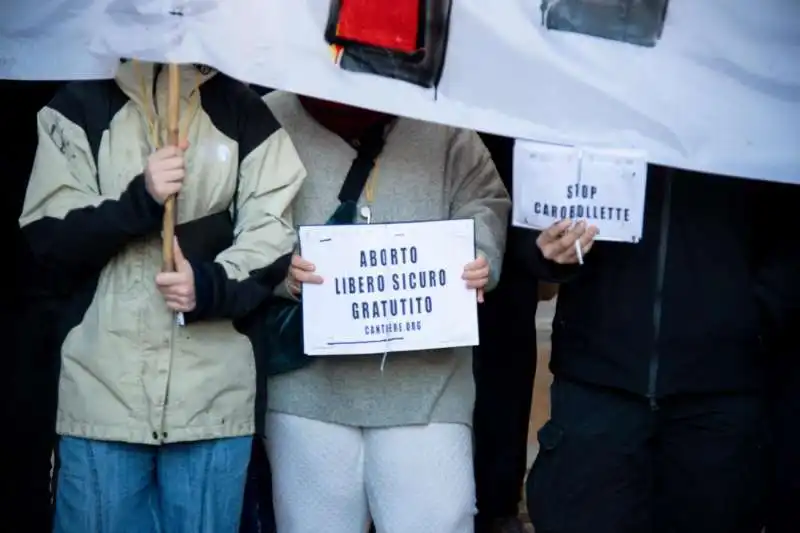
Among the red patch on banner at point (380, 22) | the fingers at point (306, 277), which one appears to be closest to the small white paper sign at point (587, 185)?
the red patch on banner at point (380, 22)

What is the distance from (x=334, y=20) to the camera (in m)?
3.45

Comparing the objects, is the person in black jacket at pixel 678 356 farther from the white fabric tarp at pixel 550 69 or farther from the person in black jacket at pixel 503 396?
the person in black jacket at pixel 503 396

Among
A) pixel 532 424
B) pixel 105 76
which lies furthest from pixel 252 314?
pixel 532 424

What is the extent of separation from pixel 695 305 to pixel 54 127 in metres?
1.54

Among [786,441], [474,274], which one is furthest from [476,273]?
[786,441]

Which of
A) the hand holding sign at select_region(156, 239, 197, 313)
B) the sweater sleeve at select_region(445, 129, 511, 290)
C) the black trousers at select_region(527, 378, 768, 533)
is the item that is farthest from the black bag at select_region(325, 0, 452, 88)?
the black trousers at select_region(527, 378, 768, 533)

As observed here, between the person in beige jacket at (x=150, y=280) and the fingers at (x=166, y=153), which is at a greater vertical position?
the fingers at (x=166, y=153)

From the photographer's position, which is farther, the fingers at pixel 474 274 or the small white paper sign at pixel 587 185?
the fingers at pixel 474 274

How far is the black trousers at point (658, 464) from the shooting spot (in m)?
3.53

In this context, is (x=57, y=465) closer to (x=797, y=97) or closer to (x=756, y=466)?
(x=756, y=466)

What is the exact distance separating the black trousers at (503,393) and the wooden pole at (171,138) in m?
1.46

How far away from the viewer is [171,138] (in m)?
3.27

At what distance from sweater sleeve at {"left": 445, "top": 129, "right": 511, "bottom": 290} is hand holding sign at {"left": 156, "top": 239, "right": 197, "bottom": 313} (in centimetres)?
76

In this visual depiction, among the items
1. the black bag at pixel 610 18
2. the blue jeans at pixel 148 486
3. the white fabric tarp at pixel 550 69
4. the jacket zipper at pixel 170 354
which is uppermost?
the black bag at pixel 610 18
